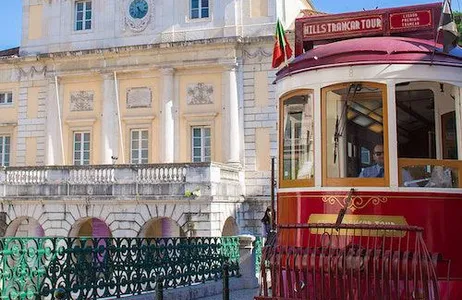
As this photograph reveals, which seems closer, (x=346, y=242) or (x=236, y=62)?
(x=346, y=242)

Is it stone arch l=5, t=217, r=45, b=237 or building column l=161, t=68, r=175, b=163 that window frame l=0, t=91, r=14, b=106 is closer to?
stone arch l=5, t=217, r=45, b=237

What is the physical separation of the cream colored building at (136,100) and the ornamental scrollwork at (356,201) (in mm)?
16481

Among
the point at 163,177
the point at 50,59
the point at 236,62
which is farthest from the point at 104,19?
the point at 163,177

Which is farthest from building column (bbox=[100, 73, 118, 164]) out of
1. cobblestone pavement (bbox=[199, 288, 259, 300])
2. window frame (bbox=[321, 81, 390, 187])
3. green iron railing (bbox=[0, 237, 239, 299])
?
window frame (bbox=[321, 81, 390, 187])

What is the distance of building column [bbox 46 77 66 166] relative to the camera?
2834cm

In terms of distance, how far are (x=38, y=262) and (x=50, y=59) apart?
21954mm

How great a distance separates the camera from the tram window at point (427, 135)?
21.1ft

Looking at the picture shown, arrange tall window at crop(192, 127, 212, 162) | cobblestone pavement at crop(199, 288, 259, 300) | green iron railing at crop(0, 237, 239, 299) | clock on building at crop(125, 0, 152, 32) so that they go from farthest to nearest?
clock on building at crop(125, 0, 152, 32) < tall window at crop(192, 127, 212, 162) < cobblestone pavement at crop(199, 288, 259, 300) < green iron railing at crop(0, 237, 239, 299)

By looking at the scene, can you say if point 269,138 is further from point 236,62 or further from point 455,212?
point 455,212

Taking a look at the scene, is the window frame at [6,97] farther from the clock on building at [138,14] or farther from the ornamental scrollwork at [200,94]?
the ornamental scrollwork at [200,94]

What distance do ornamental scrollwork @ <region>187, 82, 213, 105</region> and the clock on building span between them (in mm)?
3853

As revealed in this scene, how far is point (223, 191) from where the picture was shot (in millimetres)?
23484

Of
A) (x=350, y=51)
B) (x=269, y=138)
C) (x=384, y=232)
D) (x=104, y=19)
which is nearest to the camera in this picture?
(x=384, y=232)

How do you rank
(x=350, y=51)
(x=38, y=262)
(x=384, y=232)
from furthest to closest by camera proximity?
1. (x=38, y=262)
2. (x=350, y=51)
3. (x=384, y=232)
